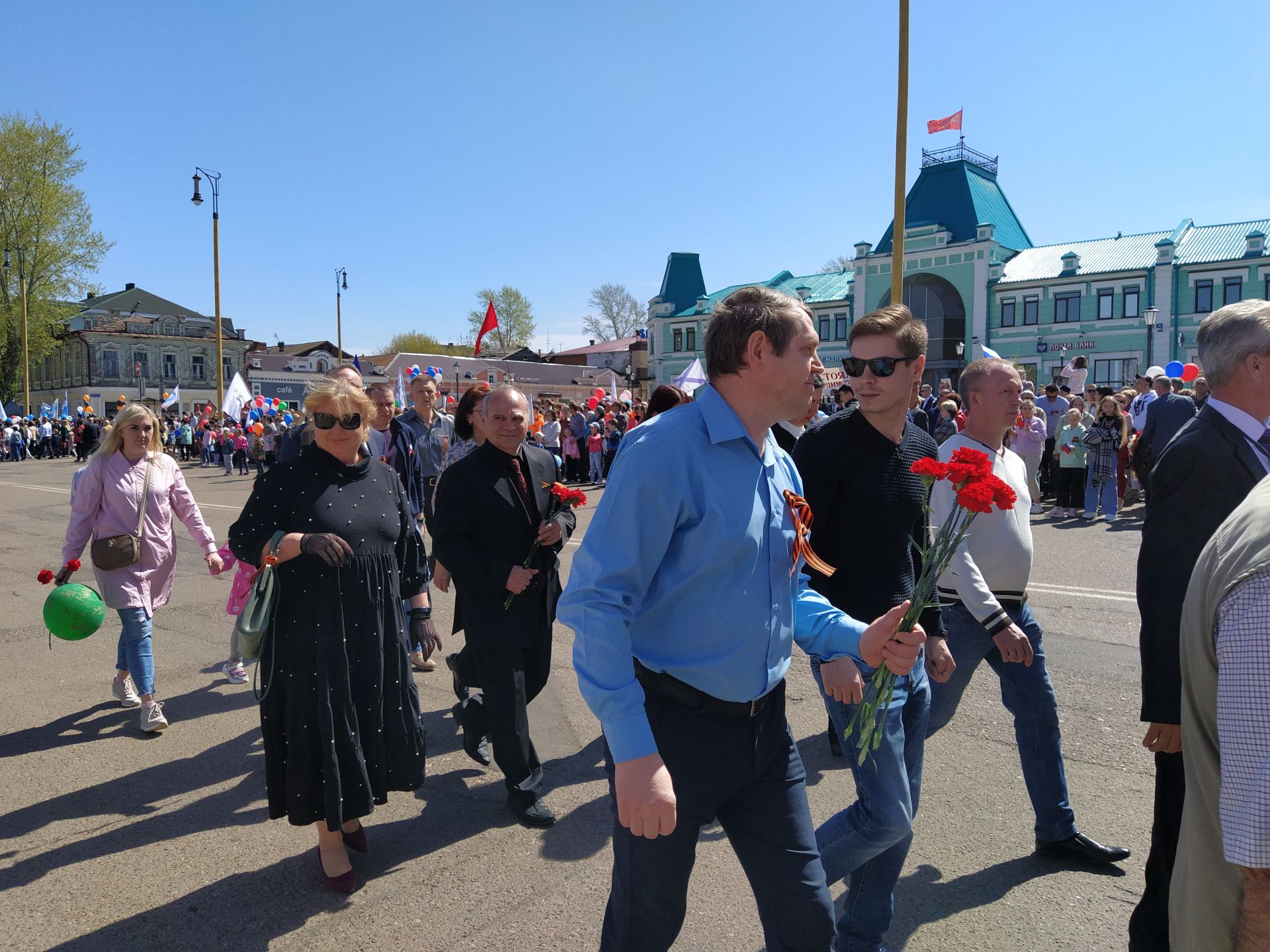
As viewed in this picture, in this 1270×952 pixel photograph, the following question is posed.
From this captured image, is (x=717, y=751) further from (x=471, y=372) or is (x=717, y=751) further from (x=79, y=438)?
(x=471, y=372)

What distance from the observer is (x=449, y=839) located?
369 centimetres

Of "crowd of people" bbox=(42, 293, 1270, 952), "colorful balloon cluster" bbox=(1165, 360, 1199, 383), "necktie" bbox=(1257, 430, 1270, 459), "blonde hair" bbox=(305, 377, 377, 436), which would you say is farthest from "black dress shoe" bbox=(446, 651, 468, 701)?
"colorful balloon cluster" bbox=(1165, 360, 1199, 383)

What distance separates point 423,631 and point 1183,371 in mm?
15920

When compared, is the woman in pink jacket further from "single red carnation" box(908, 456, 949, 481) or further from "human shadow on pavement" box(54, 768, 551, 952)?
"single red carnation" box(908, 456, 949, 481)

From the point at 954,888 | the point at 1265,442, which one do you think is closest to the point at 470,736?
the point at 954,888

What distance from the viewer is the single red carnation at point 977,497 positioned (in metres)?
2.17

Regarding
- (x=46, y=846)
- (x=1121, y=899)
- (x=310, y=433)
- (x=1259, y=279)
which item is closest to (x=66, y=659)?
(x=46, y=846)

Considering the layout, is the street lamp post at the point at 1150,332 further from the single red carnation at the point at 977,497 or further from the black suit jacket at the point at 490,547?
the single red carnation at the point at 977,497

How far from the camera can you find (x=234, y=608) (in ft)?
20.6

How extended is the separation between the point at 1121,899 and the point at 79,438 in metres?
45.6

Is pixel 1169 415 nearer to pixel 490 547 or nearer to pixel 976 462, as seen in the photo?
pixel 490 547

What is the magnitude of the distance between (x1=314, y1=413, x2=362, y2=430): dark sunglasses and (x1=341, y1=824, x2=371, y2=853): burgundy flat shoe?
1.66m

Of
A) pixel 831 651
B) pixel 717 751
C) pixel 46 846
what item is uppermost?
pixel 831 651

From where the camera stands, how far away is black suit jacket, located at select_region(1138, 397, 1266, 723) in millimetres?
2420
